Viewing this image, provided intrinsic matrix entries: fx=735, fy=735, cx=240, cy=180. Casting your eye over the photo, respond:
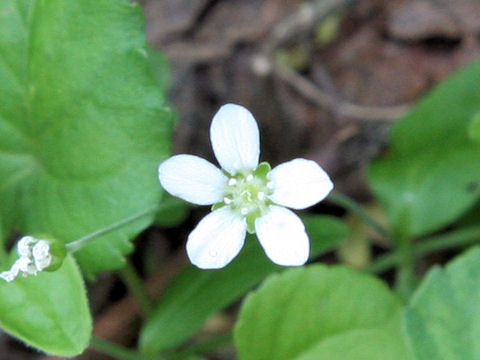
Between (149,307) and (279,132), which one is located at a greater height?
(279,132)

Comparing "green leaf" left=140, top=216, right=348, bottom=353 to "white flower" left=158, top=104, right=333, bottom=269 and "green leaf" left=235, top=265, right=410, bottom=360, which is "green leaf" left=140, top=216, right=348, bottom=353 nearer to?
"green leaf" left=235, top=265, right=410, bottom=360

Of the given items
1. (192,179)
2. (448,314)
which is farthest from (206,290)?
(448,314)

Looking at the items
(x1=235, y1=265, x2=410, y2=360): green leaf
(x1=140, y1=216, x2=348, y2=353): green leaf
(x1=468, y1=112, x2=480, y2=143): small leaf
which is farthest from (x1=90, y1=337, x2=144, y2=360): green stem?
(x1=468, y1=112, x2=480, y2=143): small leaf

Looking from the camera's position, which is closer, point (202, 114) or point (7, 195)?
point (7, 195)

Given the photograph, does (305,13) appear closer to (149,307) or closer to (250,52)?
(250,52)

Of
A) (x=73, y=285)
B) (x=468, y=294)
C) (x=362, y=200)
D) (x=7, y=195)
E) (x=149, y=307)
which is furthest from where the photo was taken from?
(x=362, y=200)

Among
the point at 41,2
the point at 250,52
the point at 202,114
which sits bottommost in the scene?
the point at 202,114

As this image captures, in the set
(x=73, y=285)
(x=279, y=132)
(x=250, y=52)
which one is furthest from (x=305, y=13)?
(x=73, y=285)

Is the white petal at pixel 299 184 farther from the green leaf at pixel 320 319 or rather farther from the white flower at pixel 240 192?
the green leaf at pixel 320 319
